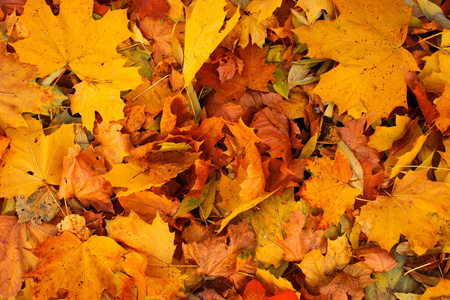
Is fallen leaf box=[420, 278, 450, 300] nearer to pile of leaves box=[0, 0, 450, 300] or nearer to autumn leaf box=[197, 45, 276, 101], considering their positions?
pile of leaves box=[0, 0, 450, 300]

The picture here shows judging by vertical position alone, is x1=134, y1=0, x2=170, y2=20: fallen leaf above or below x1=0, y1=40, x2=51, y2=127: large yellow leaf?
above

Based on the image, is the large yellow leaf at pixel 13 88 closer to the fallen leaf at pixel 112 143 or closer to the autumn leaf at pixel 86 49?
the autumn leaf at pixel 86 49

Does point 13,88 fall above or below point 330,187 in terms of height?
above

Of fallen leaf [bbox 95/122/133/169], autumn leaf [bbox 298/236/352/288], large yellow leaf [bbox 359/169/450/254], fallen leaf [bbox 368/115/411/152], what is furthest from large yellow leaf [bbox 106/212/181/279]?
fallen leaf [bbox 368/115/411/152]

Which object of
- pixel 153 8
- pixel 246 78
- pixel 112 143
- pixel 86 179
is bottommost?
pixel 86 179

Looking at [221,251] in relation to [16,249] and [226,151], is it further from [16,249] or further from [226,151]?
[16,249]

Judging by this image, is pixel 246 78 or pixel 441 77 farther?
pixel 246 78

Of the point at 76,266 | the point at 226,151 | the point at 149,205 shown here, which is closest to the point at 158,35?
the point at 226,151

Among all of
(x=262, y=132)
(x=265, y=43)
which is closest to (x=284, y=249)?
(x=262, y=132)
